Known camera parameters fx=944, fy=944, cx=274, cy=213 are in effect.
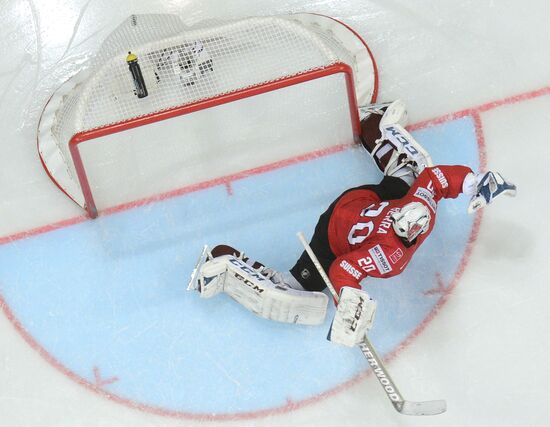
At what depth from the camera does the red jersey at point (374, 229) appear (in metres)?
3.47

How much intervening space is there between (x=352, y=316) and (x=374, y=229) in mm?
347

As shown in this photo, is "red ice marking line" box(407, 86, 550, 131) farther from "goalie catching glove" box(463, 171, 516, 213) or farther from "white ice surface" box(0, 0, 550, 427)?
"goalie catching glove" box(463, 171, 516, 213)

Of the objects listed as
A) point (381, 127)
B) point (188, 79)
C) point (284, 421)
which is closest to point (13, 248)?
point (188, 79)

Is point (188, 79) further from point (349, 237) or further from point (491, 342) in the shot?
point (491, 342)

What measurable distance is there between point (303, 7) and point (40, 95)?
1219 millimetres

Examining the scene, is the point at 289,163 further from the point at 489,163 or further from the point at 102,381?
the point at 102,381

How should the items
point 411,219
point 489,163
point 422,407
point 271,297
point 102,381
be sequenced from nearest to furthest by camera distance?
1. point 411,219
2. point 422,407
3. point 271,297
4. point 102,381
5. point 489,163

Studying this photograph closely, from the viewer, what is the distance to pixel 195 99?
380 cm

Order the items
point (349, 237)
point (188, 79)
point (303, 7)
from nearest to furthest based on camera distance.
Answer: point (349, 237)
point (188, 79)
point (303, 7)

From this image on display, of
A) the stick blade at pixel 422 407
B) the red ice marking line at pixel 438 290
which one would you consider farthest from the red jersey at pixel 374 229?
the stick blade at pixel 422 407

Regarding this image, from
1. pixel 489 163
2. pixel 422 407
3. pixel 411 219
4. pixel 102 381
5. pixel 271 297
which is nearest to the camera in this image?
pixel 411 219

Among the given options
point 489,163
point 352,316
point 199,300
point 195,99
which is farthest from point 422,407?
point 195,99

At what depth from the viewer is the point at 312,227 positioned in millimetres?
3953

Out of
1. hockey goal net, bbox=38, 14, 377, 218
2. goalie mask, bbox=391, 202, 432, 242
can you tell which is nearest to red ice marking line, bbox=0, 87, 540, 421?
hockey goal net, bbox=38, 14, 377, 218
